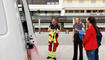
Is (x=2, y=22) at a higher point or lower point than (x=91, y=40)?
higher

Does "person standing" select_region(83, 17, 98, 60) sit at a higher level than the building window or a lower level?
lower

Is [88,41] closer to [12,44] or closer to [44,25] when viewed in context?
[12,44]

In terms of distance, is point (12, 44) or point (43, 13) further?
point (43, 13)

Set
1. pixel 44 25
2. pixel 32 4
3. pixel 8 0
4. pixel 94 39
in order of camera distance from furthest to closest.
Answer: pixel 32 4 → pixel 44 25 → pixel 94 39 → pixel 8 0

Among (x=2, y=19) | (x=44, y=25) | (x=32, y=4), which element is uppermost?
(x=2, y=19)

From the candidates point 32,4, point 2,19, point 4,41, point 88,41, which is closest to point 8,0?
point 2,19

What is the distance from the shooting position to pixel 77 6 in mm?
33688

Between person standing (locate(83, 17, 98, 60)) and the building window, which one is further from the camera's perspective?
person standing (locate(83, 17, 98, 60))

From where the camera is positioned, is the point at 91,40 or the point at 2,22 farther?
the point at 91,40

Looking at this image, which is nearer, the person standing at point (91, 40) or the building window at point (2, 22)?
the building window at point (2, 22)

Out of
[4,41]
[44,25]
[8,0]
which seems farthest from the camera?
[44,25]

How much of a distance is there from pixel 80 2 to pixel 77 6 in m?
0.84

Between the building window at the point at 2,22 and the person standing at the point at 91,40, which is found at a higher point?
the building window at the point at 2,22

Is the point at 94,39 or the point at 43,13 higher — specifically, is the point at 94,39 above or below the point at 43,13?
above
